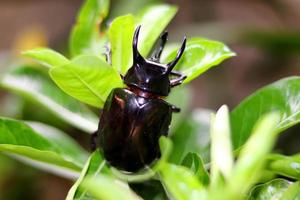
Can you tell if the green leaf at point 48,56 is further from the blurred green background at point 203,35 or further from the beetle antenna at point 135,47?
the blurred green background at point 203,35

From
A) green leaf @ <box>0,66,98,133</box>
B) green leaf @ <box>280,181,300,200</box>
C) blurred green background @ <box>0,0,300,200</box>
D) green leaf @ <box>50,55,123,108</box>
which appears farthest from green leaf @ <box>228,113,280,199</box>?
blurred green background @ <box>0,0,300,200</box>

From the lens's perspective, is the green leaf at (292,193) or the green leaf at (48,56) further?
the green leaf at (48,56)

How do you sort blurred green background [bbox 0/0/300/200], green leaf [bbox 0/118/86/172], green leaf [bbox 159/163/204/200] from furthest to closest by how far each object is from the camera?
blurred green background [bbox 0/0/300/200], green leaf [bbox 0/118/86/172], green leaf [bbox 159/163/204/200]

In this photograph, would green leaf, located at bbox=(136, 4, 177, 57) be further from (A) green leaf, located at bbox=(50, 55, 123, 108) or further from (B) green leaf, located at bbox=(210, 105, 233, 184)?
(B) green leaf, located at bbox=(210, 105, 233, 184)

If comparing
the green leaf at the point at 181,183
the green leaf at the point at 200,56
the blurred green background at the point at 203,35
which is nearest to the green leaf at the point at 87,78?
the green leaf at the point at 200,56

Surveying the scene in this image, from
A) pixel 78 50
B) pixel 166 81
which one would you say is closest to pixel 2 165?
pixel 78 50

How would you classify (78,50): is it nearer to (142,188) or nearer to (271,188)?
(142,188)
